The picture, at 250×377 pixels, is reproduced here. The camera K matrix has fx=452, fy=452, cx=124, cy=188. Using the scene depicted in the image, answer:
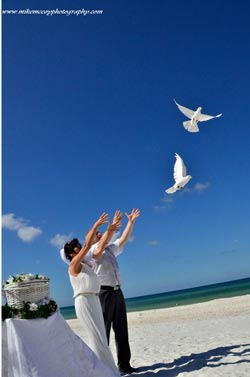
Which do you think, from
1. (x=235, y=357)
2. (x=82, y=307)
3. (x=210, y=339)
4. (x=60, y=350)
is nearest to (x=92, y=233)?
(x=82, y=307)

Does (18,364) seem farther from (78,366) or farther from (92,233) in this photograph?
(92,233)

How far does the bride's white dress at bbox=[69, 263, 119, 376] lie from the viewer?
5.14 m

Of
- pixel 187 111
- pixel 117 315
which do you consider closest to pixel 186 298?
pixel 187 111

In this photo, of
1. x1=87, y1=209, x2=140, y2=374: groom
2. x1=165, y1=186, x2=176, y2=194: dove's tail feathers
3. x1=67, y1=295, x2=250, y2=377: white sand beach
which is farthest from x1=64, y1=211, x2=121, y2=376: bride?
x1=165, y1=186, x2=176, y2=194: dove's tail feathers

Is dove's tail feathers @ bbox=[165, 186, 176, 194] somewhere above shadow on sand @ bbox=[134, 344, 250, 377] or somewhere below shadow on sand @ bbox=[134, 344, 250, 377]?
above

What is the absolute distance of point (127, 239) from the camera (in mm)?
6133

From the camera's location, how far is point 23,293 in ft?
15.5

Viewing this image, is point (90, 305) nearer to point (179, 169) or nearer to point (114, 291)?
point (114, 291)

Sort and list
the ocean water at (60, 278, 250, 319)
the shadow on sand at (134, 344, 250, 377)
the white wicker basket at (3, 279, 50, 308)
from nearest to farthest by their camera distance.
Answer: the white wicker basket at (3, 279, 50, 308)
the shadow on sand at (134, 344, 250, 377)
the ocean water at (60, 278, 250, 319)

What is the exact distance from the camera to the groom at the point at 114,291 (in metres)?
5.93

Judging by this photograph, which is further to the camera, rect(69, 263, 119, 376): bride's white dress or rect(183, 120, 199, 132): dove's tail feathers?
rect(183, 120, 199, 132): dove's tail feathers

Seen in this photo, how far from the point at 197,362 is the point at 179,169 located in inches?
124

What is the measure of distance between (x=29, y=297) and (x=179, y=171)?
3962 millimetres

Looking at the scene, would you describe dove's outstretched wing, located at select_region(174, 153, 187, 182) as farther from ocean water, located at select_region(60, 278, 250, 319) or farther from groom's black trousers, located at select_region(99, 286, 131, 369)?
ocean water, located at select_region(60, 278, 250, 319)
